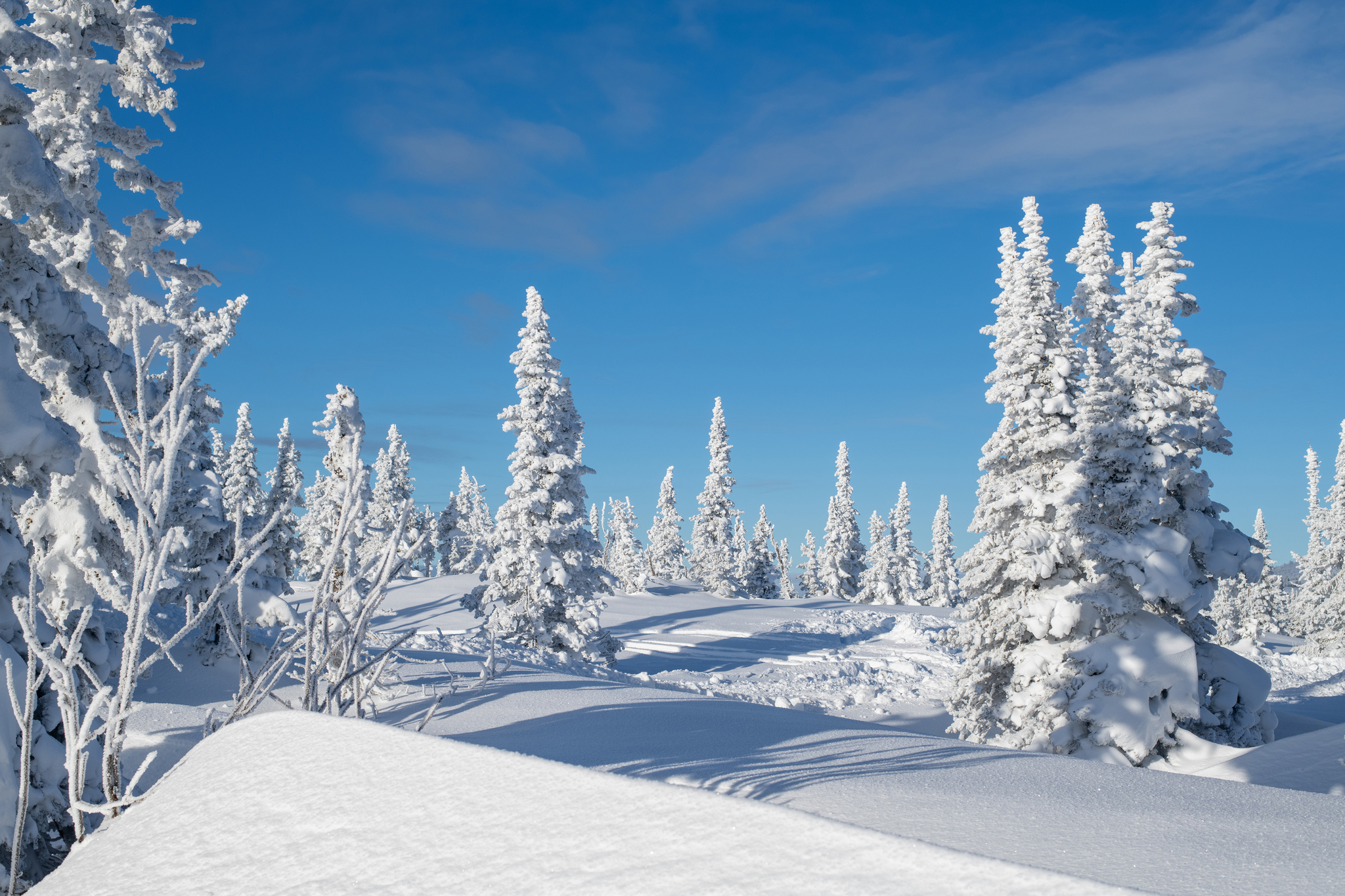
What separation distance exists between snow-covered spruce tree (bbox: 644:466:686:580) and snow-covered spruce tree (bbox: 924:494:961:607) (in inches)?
783

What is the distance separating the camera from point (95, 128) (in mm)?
8844

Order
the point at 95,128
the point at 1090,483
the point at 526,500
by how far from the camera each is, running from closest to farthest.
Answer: the point at 95,128
the point at 1090,483
the point at 526,500

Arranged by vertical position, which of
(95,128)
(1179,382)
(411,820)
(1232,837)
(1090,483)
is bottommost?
(1232,837)

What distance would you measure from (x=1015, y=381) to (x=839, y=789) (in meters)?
13.8

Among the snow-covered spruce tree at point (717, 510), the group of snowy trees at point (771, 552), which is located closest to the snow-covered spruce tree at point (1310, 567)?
the group of snowy trees at point (771, 552)

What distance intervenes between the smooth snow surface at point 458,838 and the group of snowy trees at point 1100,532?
12.8 metres

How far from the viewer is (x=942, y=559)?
61.2 meters

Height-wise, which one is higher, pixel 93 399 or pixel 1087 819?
pixel 93 399

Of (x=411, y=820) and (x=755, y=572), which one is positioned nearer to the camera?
(x=411, y=820)

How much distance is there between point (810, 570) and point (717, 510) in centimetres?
2015

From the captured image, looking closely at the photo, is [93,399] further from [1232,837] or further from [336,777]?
[1232,837]

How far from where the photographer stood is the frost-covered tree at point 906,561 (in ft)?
184

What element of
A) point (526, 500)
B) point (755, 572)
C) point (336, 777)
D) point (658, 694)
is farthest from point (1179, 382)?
point (755, 572)

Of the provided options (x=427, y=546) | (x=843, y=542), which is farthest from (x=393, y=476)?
(x=843, y=542)
